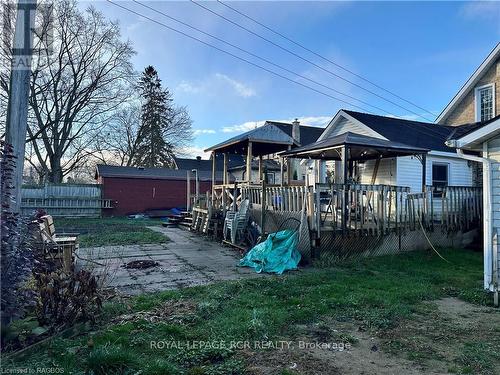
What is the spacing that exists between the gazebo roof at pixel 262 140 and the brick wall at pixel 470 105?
→ 9.31 metres

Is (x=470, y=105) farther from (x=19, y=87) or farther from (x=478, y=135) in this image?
(x=19, y=87)

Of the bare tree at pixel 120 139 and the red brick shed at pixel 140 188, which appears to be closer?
the red brick shed at pixel 140 188

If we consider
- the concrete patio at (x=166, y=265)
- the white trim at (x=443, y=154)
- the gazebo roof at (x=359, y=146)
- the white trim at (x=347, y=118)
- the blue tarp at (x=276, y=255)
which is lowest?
the concrete patio at (x=166, y=265)

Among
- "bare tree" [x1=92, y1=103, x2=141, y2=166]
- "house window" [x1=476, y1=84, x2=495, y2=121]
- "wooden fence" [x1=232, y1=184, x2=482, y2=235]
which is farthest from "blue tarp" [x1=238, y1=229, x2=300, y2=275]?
"bare tree" [x1=92, y1=103, x2=141, y2=166]

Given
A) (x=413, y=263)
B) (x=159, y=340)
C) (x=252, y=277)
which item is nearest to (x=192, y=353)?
(x=159, y=340)

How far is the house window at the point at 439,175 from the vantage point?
1217cm

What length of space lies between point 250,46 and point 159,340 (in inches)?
439

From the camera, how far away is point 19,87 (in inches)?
144

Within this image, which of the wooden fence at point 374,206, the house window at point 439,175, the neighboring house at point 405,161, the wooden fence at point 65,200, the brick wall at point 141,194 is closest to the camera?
the wooden fence at point 374,206

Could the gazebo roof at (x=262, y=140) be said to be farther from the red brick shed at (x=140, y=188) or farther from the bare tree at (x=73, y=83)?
the bare tree at (x=73, y=83)

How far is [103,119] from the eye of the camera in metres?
27.8

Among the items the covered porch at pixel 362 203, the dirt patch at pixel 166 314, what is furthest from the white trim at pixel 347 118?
the dirt patch at pixel 166 314

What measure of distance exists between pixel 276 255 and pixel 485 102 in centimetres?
1330

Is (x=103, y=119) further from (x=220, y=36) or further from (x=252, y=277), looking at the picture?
(x=252, y=277)
